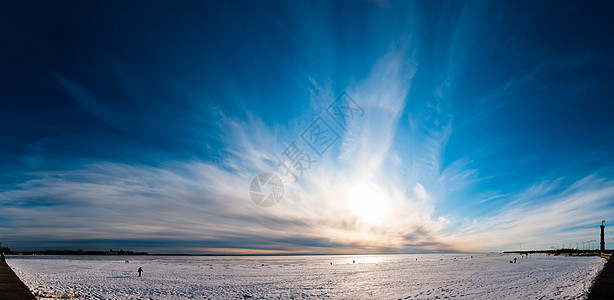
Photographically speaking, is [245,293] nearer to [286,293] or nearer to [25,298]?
[286,293]

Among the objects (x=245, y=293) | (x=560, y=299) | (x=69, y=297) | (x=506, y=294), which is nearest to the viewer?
(x=560, y=299)

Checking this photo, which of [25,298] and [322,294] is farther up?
[25,298]

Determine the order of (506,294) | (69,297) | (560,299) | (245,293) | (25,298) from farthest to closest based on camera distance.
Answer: (245,293), (506,294), (69,297), (560,299), (25,298)

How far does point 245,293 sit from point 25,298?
1345 cm

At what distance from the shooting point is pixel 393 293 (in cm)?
2269

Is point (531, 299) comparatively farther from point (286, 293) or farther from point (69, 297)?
point (69, 297)

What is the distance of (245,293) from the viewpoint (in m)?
23.4

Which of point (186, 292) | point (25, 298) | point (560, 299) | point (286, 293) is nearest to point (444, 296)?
point (560, 299)

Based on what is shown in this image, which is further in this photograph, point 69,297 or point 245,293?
point 245,293

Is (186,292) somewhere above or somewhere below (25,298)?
below

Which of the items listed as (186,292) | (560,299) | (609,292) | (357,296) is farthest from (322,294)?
(609,292)

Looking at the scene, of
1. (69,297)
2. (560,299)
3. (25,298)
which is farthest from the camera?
(69,297)

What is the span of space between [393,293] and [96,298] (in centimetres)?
2201

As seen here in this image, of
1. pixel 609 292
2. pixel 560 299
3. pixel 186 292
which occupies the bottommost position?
pixel 186 292
